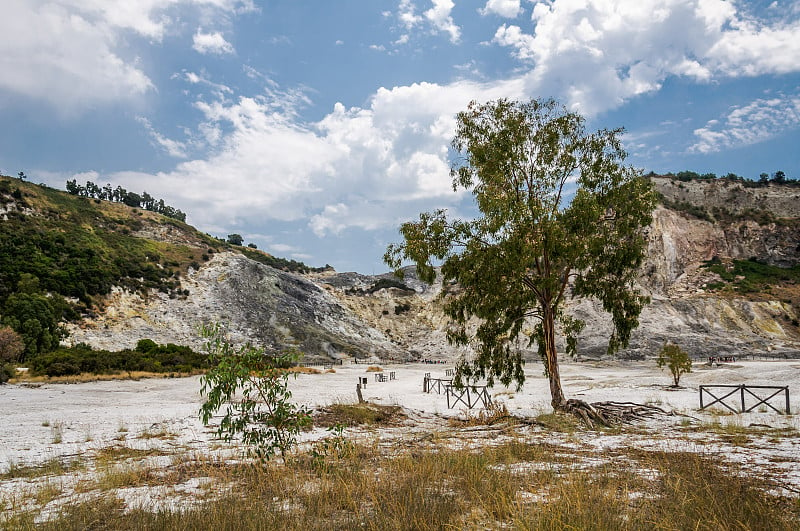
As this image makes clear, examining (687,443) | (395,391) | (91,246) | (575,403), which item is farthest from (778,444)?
(91,246)

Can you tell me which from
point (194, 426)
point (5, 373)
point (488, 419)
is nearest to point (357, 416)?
point (488, 419)

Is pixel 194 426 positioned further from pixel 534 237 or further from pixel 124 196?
pixel 124 196

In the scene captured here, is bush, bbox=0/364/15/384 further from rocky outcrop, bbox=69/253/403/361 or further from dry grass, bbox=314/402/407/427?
dry grass, bbox=314/402/407/427

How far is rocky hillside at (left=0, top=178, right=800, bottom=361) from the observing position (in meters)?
61.8

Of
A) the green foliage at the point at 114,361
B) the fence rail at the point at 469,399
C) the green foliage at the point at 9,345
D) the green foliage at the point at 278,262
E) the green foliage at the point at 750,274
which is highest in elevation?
the green foliage at the point at 278,262

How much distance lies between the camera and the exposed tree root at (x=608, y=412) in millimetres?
14734

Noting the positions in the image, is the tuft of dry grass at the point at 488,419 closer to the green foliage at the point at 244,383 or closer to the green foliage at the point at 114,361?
the green foliage at the point at 244,383

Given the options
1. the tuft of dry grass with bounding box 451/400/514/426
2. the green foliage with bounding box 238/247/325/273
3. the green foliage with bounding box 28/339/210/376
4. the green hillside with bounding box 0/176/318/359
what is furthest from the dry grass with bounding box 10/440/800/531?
the green foliage with bounding box 238/247/325/273

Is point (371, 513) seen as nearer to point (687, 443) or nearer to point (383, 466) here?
point (383, 466)

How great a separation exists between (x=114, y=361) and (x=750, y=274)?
97311 millimetres

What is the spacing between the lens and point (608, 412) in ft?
51.5

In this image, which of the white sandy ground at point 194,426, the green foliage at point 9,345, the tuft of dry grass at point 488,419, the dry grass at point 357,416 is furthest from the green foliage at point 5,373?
the tuft of dry grass at point 488,419

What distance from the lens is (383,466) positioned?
826cm

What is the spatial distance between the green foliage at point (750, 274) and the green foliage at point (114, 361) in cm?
8157
